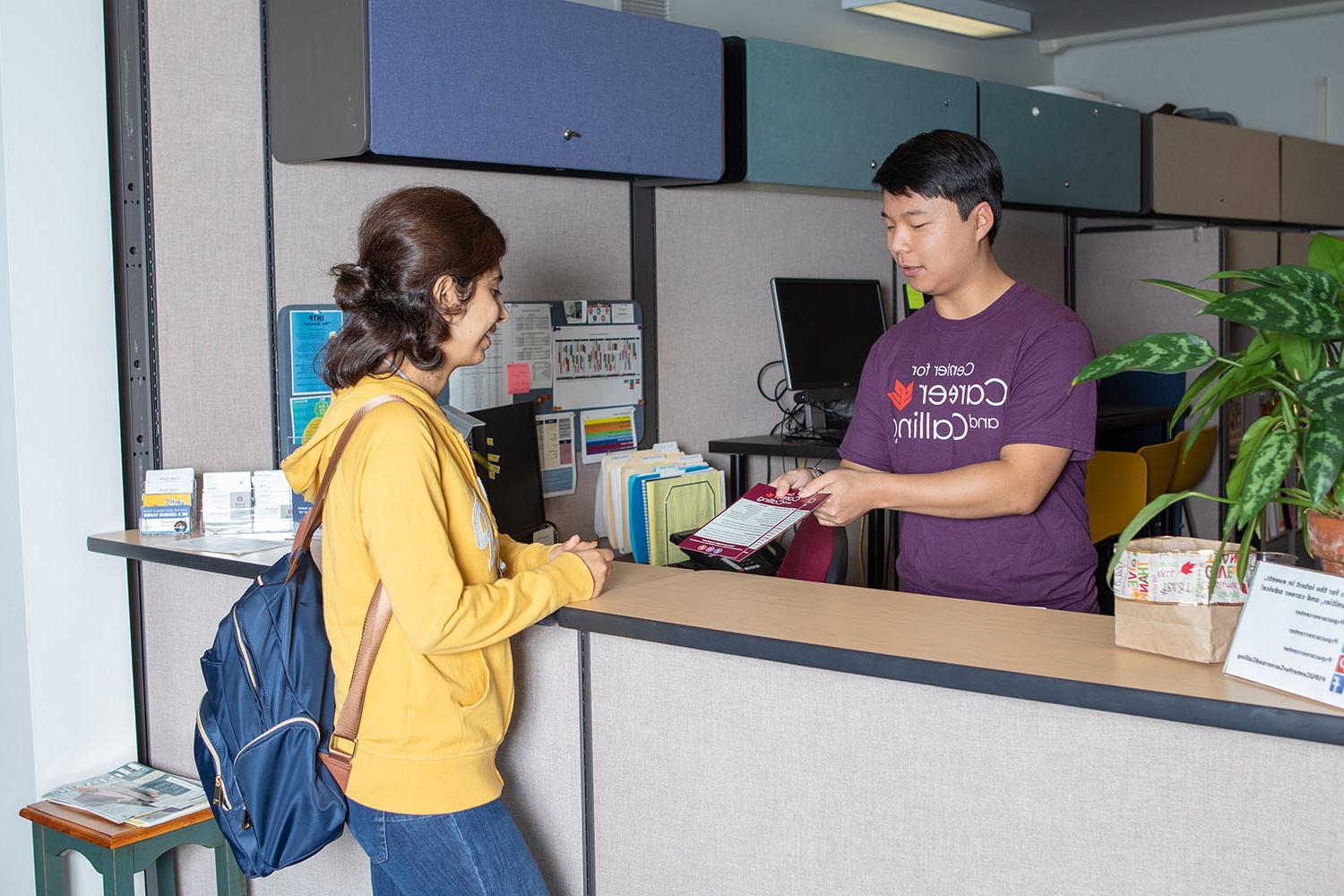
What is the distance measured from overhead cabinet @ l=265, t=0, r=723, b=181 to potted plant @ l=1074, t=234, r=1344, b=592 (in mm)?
1469

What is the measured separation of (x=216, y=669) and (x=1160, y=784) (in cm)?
117

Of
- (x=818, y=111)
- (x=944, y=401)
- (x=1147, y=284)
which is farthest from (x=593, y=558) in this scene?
(x=1147, y=284)

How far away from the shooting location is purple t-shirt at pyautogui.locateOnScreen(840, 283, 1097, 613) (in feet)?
6.33

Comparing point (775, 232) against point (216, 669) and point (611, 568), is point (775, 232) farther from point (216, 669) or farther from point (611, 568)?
point (216, 669)

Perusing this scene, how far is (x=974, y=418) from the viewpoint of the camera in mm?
1998

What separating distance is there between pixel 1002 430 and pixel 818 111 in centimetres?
152

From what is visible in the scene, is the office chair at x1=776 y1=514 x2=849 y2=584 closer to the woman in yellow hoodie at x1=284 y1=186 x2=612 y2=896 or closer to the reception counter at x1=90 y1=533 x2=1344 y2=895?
the reception counter at x1=90 y1=533 x2=1344 y2=895

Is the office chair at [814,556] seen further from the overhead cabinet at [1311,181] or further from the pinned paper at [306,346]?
the overhead cabinet at [1311,181]

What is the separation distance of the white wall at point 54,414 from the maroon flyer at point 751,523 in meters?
1.24

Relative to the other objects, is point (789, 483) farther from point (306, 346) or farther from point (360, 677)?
point (306, 346)

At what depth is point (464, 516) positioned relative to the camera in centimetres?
149

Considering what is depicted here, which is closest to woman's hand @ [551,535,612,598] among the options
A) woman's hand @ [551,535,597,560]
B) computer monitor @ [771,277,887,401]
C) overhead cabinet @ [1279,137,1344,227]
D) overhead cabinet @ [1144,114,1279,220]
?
woman's hand @ [551,535,597,560]

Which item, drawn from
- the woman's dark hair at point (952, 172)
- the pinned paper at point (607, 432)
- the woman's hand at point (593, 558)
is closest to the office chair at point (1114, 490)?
the pinned paper at point (607, 432)

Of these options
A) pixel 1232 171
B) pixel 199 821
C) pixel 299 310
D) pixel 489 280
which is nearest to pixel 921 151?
pixel 489 280
